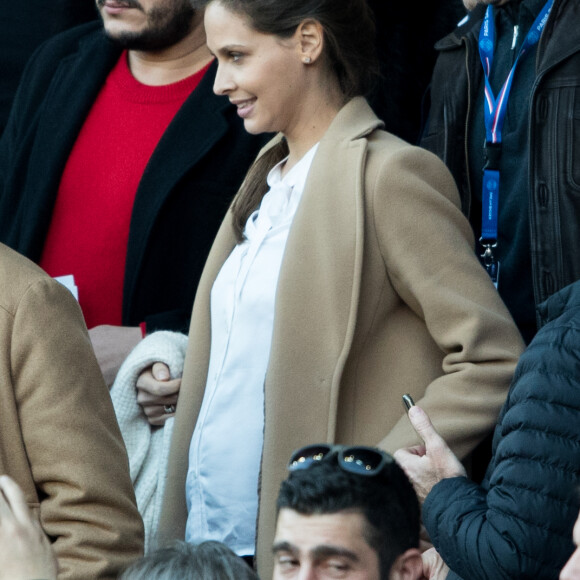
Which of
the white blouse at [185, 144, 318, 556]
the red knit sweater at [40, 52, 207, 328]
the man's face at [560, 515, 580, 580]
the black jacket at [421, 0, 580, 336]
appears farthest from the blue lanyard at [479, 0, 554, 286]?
the man's face at [560, 515, 580, 580]

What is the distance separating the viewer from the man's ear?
273 cm

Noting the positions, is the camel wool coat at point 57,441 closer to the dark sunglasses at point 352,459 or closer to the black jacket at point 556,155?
the dark sunglasses at point 352,459

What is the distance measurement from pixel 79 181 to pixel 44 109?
393 millimetres

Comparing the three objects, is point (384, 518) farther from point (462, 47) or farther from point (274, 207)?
point (462, 47)

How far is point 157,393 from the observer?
3.84 meters

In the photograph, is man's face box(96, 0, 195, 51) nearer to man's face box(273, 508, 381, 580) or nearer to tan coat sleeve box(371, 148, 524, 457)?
tan coat sleeve box(371, 148, 524, 457)

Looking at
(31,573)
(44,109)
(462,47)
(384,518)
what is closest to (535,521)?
(384,518)

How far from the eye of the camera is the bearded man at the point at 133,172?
169 inches

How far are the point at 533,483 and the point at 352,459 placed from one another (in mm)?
384

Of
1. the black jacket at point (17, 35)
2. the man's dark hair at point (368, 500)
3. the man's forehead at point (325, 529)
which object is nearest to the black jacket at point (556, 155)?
the man's dark hair at point (368, 500)

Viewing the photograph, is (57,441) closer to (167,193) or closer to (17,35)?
(167,193)

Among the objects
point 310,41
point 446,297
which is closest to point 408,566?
point 446,297

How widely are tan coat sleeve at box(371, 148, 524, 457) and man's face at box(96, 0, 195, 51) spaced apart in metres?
1.34

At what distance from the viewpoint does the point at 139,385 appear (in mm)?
3854
